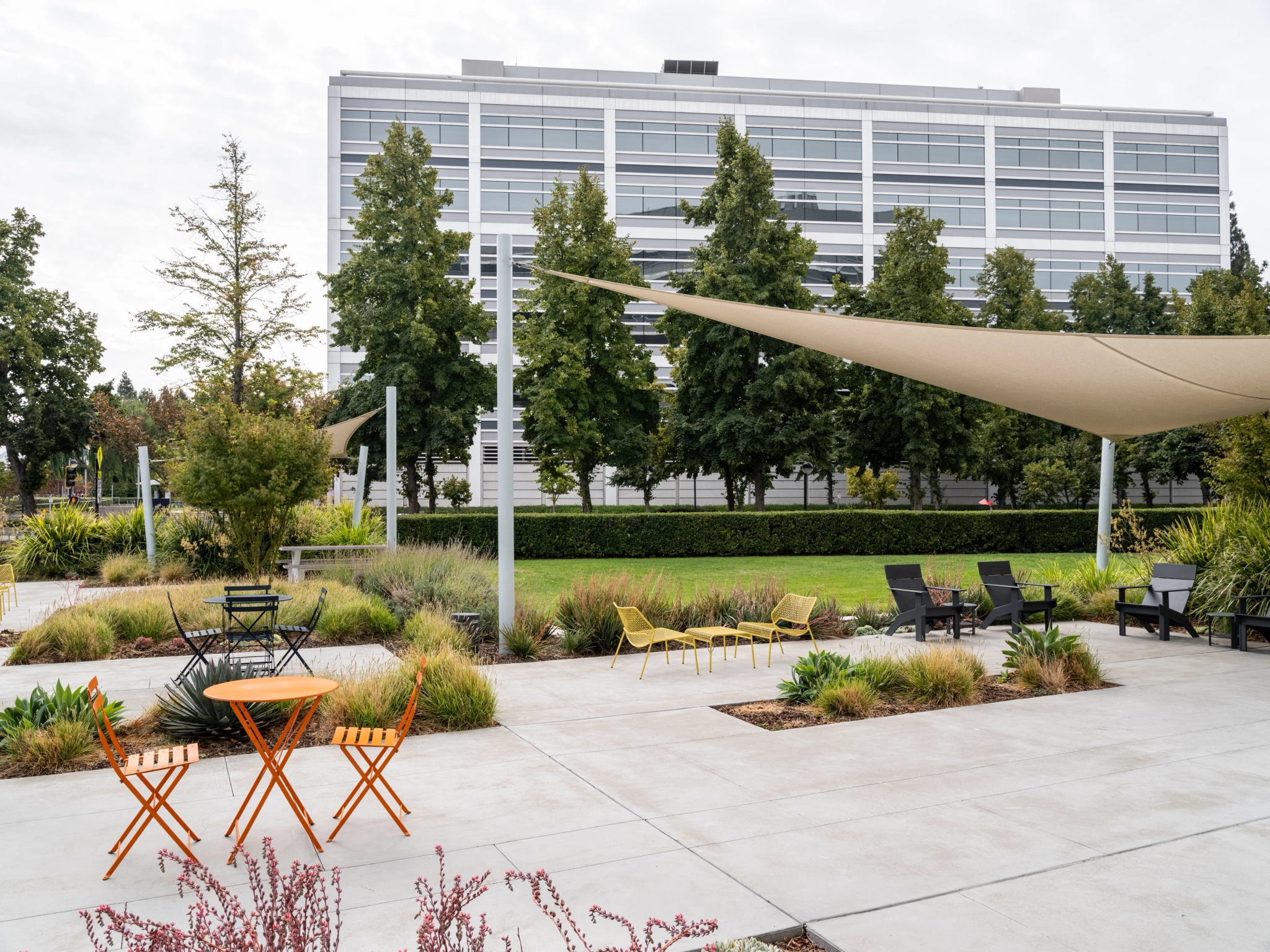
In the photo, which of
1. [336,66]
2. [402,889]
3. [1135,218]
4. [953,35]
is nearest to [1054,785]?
[402,889]

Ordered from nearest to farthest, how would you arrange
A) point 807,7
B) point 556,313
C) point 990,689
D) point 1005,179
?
point 990,689
point 807,7
point 556,313
point 1005,179

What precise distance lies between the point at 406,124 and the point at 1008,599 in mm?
37238

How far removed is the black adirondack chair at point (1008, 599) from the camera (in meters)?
10.1

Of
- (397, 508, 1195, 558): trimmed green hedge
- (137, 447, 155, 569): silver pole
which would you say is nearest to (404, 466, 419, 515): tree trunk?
(397, 508, 1195, 558): trimmed green hedge

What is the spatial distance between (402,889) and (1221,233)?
185 feet

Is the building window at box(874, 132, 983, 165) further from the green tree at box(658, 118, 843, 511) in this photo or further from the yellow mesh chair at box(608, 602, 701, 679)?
the yellow mesh chair at box(608, 602, 701, 679)

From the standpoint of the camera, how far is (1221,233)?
47781mm

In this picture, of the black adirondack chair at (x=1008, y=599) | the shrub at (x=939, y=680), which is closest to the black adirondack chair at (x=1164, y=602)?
the black adirondack chair at (x=1008, y=599)

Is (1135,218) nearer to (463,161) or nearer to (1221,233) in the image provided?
(1221,233)

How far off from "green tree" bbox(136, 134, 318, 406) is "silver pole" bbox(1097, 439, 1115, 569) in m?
18.1

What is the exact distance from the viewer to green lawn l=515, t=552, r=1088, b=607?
14.9 metres

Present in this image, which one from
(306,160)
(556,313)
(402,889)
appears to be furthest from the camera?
(306,160)

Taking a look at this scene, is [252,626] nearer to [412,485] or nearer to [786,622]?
[786,622]

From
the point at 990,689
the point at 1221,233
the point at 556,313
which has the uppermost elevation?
the point at 1221,233
